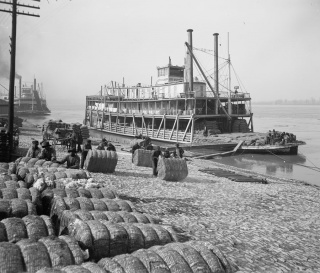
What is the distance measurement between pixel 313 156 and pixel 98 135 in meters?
32.8

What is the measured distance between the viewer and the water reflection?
27.9 m

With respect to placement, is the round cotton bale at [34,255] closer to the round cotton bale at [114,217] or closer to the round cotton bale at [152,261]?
the round cotton bale at [152,261]

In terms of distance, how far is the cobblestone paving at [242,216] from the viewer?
6.62 meters

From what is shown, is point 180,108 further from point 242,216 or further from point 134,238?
point 134,238

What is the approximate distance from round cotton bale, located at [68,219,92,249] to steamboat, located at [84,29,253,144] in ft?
102

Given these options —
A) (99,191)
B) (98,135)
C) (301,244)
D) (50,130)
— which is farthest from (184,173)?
(98,135)

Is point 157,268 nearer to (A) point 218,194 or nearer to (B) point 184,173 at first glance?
(A) point 218,194

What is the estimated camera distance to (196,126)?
38.2 metres

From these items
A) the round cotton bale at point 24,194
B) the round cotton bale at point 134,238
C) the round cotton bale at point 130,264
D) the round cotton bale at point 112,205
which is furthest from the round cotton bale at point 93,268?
the round cotton bale at point 24,194

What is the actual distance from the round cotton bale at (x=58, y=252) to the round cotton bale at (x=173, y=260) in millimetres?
1251

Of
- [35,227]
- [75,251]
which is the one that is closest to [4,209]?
[35,227]

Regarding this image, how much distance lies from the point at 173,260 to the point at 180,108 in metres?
36.9

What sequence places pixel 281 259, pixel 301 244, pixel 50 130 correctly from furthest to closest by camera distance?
pixel 50 130
pixel 301 244
pixel 281 259

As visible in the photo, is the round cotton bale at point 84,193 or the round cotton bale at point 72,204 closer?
the round cotton bale at point 72,204
